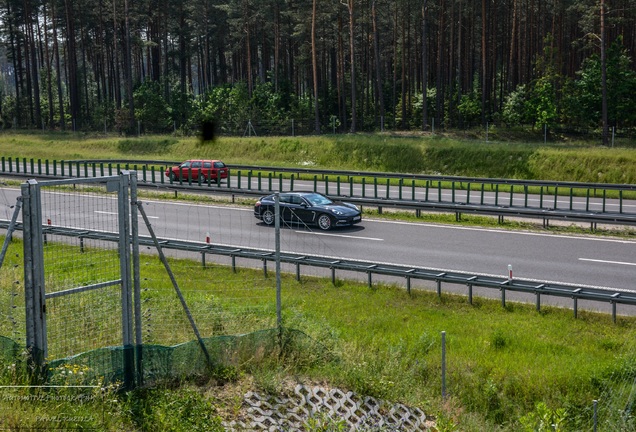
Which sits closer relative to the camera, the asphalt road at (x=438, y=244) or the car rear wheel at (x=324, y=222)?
the asphalt road at (x=438, y=244)

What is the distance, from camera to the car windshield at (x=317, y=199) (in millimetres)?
26125

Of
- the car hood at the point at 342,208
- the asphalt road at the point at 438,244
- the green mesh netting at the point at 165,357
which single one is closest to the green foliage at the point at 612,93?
the asphalt road at the point at 438,244

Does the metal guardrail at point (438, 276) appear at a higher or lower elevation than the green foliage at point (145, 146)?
lower

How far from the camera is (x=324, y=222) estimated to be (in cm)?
2558

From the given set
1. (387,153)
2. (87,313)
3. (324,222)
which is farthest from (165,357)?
(387,153)

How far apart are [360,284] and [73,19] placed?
2640 inches

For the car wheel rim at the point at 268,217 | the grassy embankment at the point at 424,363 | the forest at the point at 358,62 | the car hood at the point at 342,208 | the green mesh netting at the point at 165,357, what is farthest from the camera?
the forest at the point at 358,62

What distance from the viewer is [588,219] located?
24641mm

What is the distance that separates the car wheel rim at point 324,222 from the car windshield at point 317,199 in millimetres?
707

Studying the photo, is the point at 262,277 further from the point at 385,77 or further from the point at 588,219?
the point at 385,77

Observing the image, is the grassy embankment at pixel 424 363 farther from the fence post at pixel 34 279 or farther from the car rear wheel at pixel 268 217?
the car rear wheel at pixel 268 217

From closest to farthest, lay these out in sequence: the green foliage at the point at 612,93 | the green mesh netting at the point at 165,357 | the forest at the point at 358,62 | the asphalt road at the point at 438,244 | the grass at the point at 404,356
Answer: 1. the green mesh netting at the point at 165,357
2. the grass at the point at 404,356
3. the asphalt road at the point at 438,244
4. the green foliage at the point at 612,93
5. the forest at the point at 358,62

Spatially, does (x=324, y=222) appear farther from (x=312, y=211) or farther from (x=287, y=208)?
(x=287, y=208)

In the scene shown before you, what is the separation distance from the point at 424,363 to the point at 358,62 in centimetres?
7750
